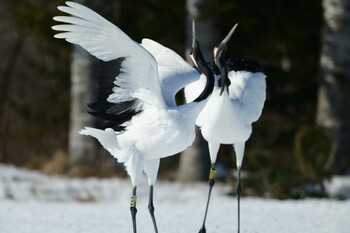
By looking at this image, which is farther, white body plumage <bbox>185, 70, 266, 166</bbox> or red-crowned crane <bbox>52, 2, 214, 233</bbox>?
white body plumage <bbox>185, 70, 266, 166</bbox>

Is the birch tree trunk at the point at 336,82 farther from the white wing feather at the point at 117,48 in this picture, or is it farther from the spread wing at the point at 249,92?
the white wing feather at the point at 117,48

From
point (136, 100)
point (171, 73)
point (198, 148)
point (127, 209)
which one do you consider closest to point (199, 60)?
point (171, 73)

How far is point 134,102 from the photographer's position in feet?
22.9

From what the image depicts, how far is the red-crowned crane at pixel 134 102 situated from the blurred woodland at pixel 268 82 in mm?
4027

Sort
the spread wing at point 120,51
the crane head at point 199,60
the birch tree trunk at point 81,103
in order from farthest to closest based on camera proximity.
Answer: the birch tree trunk at point 81,103
the crane head at point 199,60
the spread wing at point 120,51

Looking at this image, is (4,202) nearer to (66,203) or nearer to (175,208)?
(66,203)

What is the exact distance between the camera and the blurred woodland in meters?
11.5

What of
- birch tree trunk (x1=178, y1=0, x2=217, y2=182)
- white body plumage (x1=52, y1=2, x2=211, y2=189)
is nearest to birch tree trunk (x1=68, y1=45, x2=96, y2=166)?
birch tree trunk (x1=178, y1=0, x2=217, y2=182)

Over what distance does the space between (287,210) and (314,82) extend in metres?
4.30

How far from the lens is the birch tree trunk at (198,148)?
38.4 ft

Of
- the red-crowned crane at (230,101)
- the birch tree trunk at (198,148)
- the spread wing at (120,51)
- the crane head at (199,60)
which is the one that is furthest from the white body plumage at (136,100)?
the birch tree trunk at (198,148)

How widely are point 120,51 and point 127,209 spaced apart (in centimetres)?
Result: 331

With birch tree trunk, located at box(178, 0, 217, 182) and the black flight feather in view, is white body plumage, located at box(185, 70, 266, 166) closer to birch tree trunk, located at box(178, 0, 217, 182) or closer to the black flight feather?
the black flight feather

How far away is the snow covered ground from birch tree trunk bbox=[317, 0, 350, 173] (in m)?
1.77
